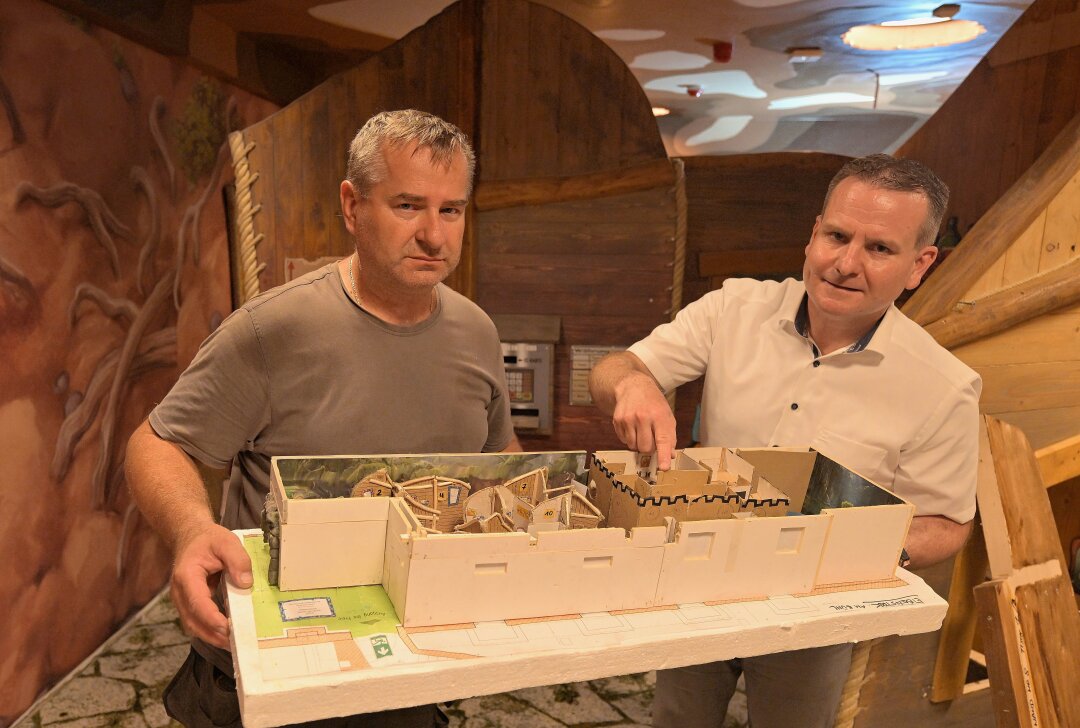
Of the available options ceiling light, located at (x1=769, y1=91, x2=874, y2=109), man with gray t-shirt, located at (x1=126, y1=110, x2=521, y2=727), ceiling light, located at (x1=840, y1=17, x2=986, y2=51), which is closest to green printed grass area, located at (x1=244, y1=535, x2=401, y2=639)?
man with gray t-shirt, located at (x1=126, y1=110, x2=521, y2=727)

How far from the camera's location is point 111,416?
3.12 meters

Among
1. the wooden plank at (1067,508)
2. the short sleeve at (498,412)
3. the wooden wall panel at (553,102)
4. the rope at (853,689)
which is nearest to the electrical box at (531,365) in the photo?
the wooden wall panel at (553,102)

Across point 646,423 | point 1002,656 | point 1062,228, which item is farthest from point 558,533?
point 1062,228

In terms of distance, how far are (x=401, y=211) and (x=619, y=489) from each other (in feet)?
2.30

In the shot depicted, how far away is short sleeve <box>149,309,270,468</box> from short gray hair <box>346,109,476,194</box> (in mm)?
373

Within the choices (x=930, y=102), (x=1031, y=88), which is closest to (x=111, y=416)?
(x=1031, y=88)

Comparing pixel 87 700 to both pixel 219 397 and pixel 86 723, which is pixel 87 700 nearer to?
pixel 86 723

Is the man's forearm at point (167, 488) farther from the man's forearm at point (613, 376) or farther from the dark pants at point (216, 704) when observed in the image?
the man's forearm at point (613, 376)

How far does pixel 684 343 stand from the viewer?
6.46ft

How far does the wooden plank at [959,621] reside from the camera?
2.36 meters

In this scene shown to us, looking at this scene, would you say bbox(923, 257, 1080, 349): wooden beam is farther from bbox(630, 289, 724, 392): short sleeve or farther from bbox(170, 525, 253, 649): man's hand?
bbox(170, 525, 253, 649): man's hand

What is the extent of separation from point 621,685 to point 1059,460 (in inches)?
68.8

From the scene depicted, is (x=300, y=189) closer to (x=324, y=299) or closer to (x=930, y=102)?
(x=324, y=299)

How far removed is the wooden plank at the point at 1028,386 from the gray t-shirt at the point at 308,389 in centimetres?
175
